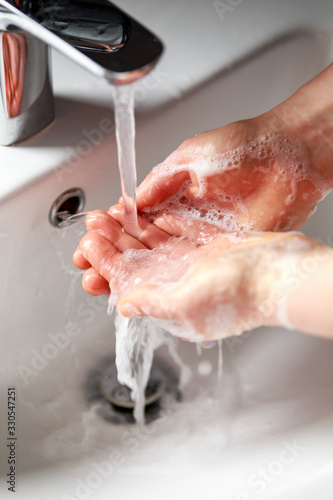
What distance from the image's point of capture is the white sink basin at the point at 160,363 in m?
0.52

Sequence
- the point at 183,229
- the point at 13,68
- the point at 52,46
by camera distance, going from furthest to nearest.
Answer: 1. the point at 183,229
2. the point at 13,68
3. the point at 52,46

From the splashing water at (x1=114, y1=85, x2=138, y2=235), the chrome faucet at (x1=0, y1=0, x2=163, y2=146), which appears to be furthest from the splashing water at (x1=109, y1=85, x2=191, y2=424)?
the chrome faucet at (x1=0, y1=0, x2=163, y2=146)

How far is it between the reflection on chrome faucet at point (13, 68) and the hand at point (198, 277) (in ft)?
0.42

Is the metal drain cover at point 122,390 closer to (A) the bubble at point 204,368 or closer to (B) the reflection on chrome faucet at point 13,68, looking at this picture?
(A) the bubble at point 204,368

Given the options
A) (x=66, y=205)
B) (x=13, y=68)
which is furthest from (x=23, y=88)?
(x=66, y=205)

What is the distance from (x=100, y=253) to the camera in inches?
21.6

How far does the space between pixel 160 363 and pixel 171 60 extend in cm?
36

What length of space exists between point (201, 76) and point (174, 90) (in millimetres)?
37

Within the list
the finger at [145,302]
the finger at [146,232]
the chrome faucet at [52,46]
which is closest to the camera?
the chrome faucet at [52,46]

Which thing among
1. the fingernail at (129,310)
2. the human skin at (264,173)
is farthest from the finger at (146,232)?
the fingernail at (129,310)

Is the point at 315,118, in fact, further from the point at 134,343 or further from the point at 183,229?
the point at 134,343

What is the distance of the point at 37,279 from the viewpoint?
59 cm

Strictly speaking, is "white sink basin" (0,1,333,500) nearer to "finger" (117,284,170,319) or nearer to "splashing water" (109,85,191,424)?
"splashing water" (109,85,191,424)

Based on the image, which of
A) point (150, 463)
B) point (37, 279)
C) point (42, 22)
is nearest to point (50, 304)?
point (37, 279)
